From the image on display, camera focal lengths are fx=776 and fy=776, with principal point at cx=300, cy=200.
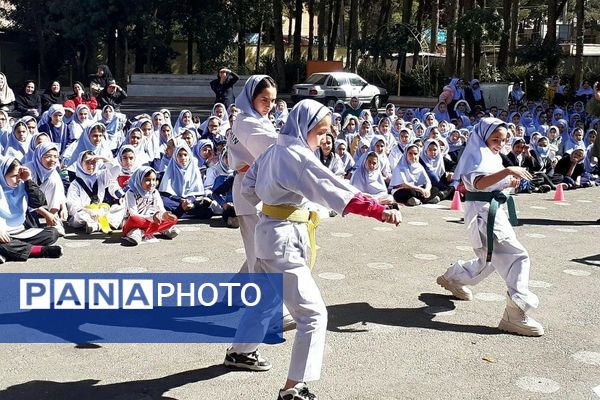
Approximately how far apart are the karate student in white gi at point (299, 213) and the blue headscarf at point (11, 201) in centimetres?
444

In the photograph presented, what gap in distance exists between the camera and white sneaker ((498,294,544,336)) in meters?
5.40

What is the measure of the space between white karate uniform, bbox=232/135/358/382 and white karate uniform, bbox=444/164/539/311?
1.92 m

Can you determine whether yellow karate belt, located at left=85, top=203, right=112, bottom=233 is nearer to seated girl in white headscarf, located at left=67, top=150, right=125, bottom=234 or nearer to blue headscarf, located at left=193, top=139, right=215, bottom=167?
seated girl in white headscarf, located at left=67, top=150, right=125, bottom=234

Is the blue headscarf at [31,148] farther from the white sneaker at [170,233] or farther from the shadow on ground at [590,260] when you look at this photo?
the shadow on ground at [590,260]

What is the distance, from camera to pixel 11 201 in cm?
790

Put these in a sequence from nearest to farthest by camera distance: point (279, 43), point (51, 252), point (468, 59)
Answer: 1. point (51, 252)
2. point (468, 59)
3. point (279, 43)

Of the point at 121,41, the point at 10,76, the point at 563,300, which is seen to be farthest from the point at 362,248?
the point at 10,76

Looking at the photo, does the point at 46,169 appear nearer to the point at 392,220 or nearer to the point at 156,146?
the point at 156,146

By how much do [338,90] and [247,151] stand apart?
23.4 metres

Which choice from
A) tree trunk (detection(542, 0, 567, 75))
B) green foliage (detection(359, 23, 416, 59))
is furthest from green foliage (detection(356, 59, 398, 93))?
tree trunk (detection(542, 0, 567, 75))

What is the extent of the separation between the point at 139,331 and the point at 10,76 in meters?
34.8

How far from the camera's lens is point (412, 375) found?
4656 mm

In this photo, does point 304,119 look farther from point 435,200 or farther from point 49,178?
point 435,200

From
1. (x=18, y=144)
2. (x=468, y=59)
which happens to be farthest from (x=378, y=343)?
(x=468, y=59)
